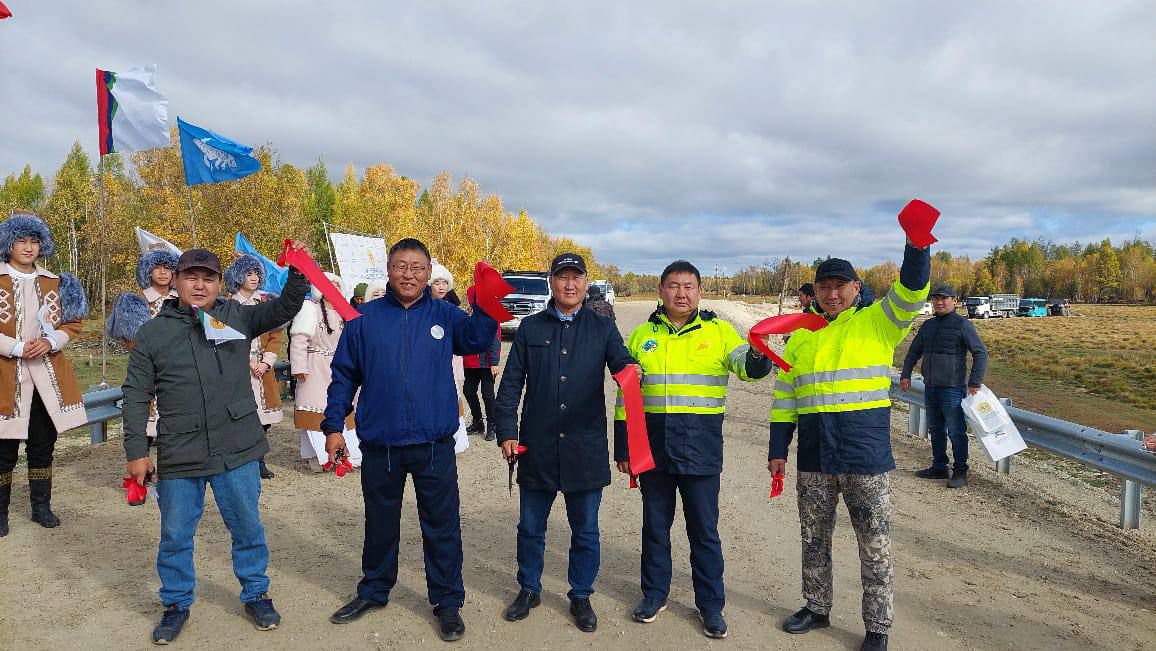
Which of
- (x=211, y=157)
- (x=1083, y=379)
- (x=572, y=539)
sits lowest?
(x=1083, y=379)

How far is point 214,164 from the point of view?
9.71 m

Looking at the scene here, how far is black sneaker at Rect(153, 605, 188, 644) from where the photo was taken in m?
3.57

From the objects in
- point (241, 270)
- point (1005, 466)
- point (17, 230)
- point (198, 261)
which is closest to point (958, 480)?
point (1005, 466)

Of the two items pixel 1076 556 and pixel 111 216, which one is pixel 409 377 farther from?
pixel 111 216

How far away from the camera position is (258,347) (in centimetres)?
677

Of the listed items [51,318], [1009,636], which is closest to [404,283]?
[51,318]

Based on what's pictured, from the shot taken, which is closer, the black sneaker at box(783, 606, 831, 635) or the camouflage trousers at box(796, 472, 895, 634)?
the camouflage trousers at box(796, 472, 895, 634)

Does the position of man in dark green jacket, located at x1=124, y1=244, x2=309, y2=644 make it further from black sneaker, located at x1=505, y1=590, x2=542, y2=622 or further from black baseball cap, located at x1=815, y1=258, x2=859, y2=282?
black baseball cap, located at x1=815, y1=258, x2=859, y2=282

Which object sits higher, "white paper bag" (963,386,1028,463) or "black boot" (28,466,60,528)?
"white paper bag" (963,386,1028,463)

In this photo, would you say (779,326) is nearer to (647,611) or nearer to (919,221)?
(919,221)

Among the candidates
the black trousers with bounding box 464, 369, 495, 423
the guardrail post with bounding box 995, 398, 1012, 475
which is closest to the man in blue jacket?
the black trousers with bounding box 464, 369, 495, 423

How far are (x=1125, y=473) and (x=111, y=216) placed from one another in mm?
34872

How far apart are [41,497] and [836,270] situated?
19.9 ft

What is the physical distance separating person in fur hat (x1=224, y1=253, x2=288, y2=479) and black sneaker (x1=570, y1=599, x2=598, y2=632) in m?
4.05
